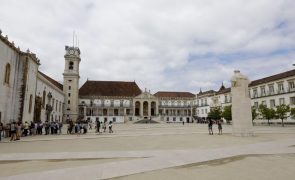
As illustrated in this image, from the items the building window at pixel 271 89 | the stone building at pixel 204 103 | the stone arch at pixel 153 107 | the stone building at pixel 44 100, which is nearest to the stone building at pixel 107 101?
the stone arch at pixel 153 107

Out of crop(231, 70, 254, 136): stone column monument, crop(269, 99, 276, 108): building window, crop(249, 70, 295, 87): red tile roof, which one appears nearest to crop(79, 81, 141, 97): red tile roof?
crop(249, 70, 295, 87): red tile roof

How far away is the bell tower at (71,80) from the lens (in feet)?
218

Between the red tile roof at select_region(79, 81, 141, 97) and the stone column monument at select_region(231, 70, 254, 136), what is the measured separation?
228ft

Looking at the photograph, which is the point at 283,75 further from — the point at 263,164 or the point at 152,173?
the point at 152,173

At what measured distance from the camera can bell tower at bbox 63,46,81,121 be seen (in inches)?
2616

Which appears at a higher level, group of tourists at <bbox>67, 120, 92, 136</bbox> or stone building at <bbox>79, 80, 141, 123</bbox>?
stone building at <bbox>79, 80, 141, 123</bbox>

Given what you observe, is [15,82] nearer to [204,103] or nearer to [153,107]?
[153,107]

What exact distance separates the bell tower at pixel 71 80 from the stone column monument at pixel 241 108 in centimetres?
5374

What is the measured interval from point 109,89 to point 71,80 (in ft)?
72.9

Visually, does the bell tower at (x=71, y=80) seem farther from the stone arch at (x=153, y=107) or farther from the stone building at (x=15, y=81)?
the stone building at (x=15, y=81)

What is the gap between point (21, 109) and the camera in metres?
21.9

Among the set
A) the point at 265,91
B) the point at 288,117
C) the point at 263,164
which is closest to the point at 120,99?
the point at 265,91

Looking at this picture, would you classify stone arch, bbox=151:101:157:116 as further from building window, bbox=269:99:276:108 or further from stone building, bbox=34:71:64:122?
building window, bbox=269:99:276:108

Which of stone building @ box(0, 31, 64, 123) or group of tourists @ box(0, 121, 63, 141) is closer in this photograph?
group of tourists @ box(0, 121, 63, 141)
